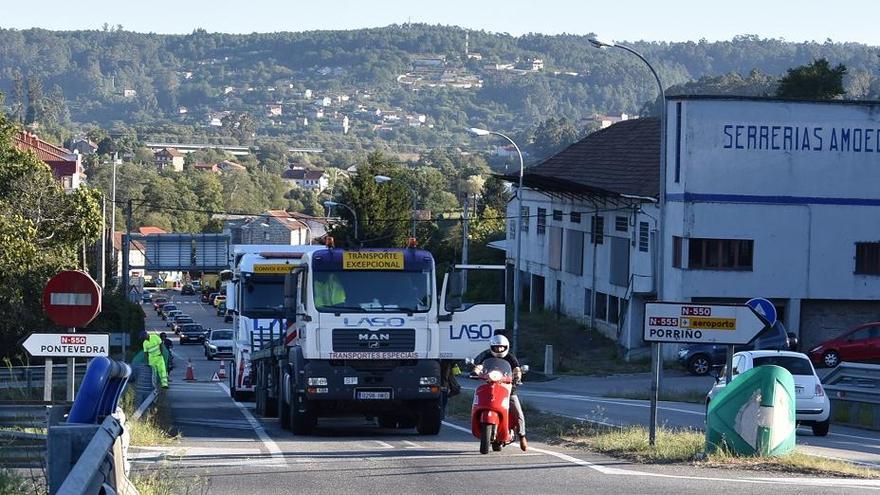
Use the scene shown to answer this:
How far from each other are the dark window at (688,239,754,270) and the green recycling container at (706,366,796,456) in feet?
109

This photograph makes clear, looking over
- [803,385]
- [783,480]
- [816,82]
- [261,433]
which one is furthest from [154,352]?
[816,82]

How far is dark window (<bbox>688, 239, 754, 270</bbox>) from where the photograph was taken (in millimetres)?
47938

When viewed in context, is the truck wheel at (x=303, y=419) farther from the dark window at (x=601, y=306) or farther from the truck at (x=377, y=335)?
the dark window at (x=601, y=306)

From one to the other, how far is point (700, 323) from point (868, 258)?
34531mm

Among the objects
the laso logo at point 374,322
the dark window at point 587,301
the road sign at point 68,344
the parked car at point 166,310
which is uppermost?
the road sign at point 68,344

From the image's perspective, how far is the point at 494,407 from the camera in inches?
640

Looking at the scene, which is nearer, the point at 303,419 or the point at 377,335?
the point at 377,335

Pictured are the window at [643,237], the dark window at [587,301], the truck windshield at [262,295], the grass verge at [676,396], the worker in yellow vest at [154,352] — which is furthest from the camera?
the dark window at [587,301]

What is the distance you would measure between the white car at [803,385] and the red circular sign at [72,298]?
38.9ft

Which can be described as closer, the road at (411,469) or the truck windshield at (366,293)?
the road at (411,469)

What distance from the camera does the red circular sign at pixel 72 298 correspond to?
1536cm

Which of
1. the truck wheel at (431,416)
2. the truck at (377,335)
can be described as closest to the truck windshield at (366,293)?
the truck at (377,335)

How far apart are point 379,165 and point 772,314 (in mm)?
57799

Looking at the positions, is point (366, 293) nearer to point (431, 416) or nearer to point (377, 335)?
point (377, 335)
